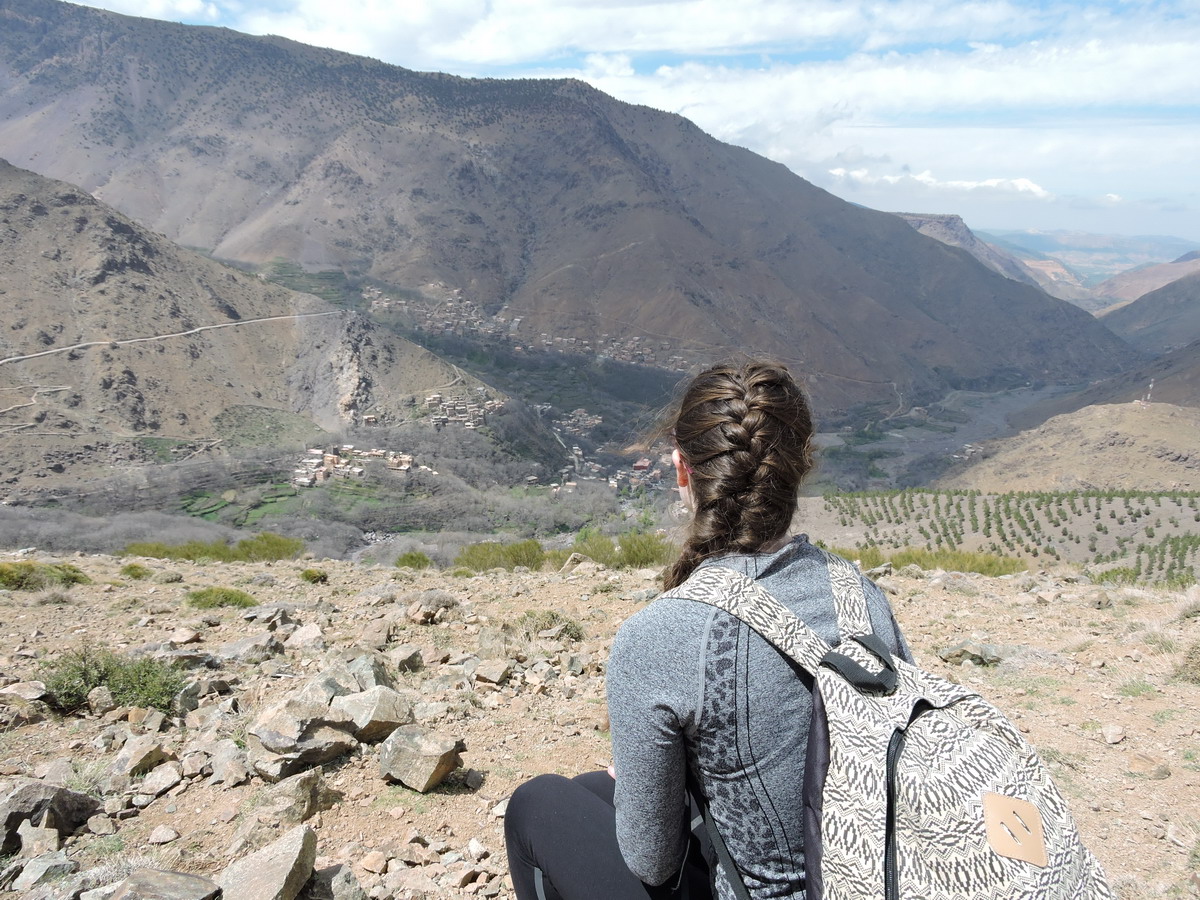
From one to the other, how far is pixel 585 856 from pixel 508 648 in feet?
12.8

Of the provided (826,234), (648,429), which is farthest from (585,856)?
(826,234)

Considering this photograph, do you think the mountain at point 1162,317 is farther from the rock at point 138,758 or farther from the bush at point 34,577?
the rock at point 138,758

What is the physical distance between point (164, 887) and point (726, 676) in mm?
2230

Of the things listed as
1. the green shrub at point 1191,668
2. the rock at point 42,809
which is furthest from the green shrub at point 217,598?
the green shrub at point 1191,668

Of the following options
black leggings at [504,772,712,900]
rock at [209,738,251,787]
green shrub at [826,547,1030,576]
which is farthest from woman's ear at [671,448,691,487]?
green shrub at [826,547,1030,576]

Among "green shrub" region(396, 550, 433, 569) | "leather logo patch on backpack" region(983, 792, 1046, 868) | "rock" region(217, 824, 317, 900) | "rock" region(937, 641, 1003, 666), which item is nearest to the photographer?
"leather logo patch on backpack" region(983, 792, 1046, 868)

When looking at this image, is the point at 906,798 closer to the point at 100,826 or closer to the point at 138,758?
the point at 100,826

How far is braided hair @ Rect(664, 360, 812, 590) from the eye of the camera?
1563 millimetres

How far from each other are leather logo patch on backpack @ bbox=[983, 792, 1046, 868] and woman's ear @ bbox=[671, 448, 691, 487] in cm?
87

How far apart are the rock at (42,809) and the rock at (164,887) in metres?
0.89

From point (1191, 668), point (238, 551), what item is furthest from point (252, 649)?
point (238, 551)

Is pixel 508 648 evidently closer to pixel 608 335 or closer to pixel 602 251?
pixel 608 335

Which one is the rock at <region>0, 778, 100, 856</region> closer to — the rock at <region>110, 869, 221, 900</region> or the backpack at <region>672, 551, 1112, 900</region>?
the rock at <region>110, 869, 221, 900</region>

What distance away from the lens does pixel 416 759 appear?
11.5 feet
